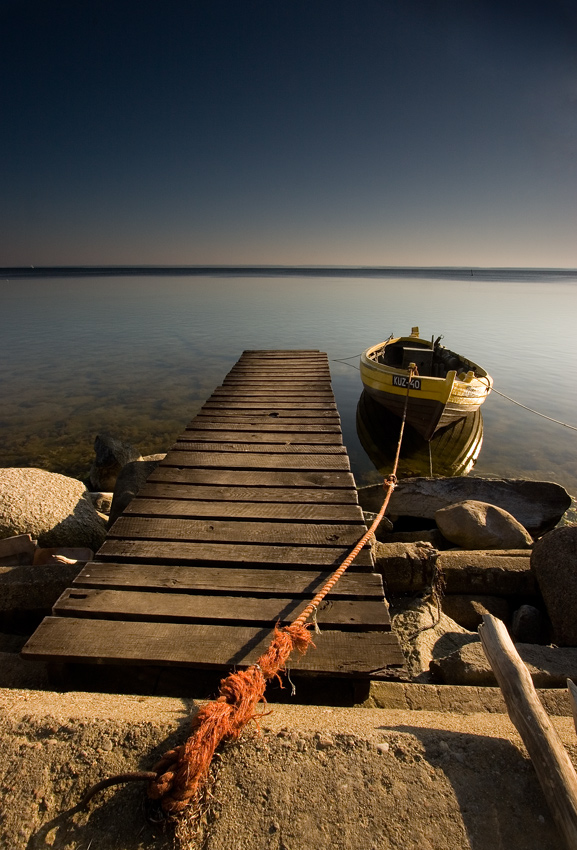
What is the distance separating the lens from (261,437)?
239 inches

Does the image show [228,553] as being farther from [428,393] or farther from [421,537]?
[428,393]

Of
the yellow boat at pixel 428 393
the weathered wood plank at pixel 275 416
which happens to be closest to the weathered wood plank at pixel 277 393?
the weathered wood plank at pixel 275 416

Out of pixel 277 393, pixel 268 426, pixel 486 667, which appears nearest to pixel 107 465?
pixel 277 393

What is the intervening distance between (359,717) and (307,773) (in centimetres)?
44

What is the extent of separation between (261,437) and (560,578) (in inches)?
149

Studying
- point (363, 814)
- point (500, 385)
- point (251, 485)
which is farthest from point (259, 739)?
point (500, 385)

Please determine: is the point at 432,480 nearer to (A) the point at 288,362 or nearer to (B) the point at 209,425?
(B) the point at 209,425

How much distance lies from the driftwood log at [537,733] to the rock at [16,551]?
430cm

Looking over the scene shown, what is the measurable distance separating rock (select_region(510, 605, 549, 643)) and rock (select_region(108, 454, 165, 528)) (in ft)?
15.5

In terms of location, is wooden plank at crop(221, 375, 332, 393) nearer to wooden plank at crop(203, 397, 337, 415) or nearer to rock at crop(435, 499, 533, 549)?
wooden plank at crop(203, 397, 337, 415)

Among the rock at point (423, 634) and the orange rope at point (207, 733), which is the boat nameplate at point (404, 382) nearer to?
the rock at point (423, 634)

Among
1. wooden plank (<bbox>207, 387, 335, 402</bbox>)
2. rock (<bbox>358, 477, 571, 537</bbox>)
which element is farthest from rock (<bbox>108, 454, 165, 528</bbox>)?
rock (<bbox>358, 477, 571, 537</bbox>)

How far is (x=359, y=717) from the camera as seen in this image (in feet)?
6.81

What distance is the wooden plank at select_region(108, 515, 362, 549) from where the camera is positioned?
3.59 m
